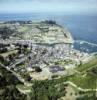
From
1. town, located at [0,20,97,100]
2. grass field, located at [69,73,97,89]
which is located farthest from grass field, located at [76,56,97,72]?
grass field, located at [69,73,97,89]

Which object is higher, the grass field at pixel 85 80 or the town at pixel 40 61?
the grass field at pixel 85 80

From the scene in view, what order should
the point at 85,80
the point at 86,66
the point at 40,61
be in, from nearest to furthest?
the point at 85,80, the point at 86,66, the point at 40,61

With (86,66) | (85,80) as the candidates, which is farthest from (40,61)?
(85,80)

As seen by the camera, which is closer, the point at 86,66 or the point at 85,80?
the point at 85,80

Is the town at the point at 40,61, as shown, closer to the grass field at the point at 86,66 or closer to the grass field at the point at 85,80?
the grass field at the point at 86,66

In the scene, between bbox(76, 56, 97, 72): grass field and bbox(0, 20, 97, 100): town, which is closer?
bbox(0, 20, 97, 100): town

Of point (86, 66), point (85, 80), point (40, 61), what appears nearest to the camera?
point (85, 80)

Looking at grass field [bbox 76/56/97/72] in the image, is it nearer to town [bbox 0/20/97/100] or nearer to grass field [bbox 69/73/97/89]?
town [bbox 0/20/97/100]

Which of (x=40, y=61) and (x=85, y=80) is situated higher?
(x=85, y=80)

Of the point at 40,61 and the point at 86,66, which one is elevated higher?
the point at 86,66

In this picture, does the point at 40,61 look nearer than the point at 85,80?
No

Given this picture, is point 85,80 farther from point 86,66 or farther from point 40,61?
point 40,61

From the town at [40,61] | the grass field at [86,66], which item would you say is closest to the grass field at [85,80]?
the town at [40,61]
